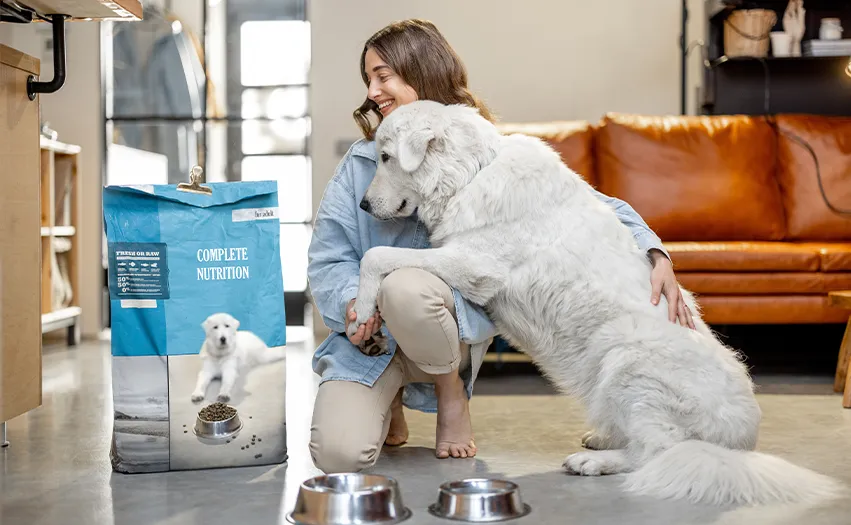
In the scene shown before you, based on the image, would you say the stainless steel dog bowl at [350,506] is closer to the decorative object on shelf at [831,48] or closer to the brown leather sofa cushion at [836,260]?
the brown leather sofa cushion at [836,260]

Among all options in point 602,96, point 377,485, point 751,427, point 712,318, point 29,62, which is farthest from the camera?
point 602,96

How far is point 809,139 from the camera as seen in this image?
464cm

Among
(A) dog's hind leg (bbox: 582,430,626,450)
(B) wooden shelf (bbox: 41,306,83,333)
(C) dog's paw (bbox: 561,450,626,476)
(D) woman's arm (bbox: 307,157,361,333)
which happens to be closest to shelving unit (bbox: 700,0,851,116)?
(A) dog's hind leg (bbox: 582,430,626,450)

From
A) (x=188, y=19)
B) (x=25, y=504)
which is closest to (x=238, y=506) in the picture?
(x=25, y=504)

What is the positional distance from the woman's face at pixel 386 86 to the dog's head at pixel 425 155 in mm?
141

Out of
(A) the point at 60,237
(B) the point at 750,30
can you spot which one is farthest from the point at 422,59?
(A) the point at 60,237

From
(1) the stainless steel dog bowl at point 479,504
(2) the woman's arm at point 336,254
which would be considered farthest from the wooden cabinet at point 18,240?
(1) the stainless steel dog bowl at point 479,504

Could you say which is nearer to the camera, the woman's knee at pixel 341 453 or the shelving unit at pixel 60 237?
the woman's knee at pixel 341 453

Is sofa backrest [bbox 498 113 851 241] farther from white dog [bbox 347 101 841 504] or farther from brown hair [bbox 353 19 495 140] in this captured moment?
white dog [bbox 347 101 841 504]

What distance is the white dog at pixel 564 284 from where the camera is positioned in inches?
81.3

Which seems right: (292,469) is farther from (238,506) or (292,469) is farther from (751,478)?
(751,478)

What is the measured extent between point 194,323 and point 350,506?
0.72 m

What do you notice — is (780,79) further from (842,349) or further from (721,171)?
(842,349)

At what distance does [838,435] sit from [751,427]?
2.63ft
